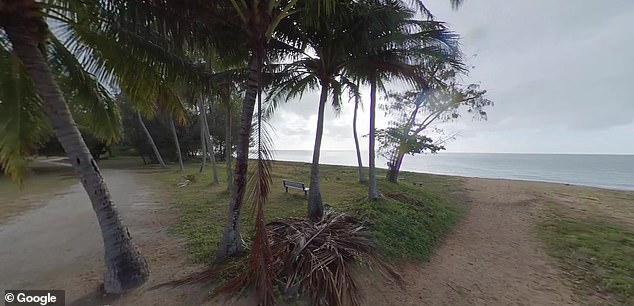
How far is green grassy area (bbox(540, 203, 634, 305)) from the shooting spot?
466cm

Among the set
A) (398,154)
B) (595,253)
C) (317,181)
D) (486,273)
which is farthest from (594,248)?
(398,154)

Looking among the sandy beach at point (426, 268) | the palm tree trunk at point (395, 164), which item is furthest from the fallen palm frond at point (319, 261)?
the palm tree trunk at point (395, 164)

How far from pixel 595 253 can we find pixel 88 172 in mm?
9276

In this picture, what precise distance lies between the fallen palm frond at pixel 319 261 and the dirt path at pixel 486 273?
1.89 feet

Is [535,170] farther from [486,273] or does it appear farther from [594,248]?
[486,273]

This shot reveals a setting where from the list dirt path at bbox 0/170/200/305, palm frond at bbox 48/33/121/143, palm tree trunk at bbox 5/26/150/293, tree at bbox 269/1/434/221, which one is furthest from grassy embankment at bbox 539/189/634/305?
palm frond at bbox 48/33/121/143

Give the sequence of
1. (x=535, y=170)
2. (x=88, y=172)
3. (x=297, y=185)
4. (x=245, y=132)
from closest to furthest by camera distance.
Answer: (x=88, y=172) < (x=245, y=132) < (x=297, y=185) < (x=535, y=170)

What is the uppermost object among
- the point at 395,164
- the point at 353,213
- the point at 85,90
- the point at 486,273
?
the point at 85,90

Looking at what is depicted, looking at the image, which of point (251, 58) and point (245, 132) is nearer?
point (245, 132)

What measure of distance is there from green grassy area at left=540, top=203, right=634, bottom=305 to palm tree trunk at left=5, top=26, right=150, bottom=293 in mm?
6876

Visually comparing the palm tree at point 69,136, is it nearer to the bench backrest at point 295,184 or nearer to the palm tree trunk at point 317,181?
the palm tree trunk at point 317,181

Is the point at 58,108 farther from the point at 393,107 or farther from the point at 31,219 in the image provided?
the point at 393,107

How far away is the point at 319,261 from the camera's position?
4195 mm

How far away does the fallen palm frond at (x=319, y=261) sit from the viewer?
3.84 meters
